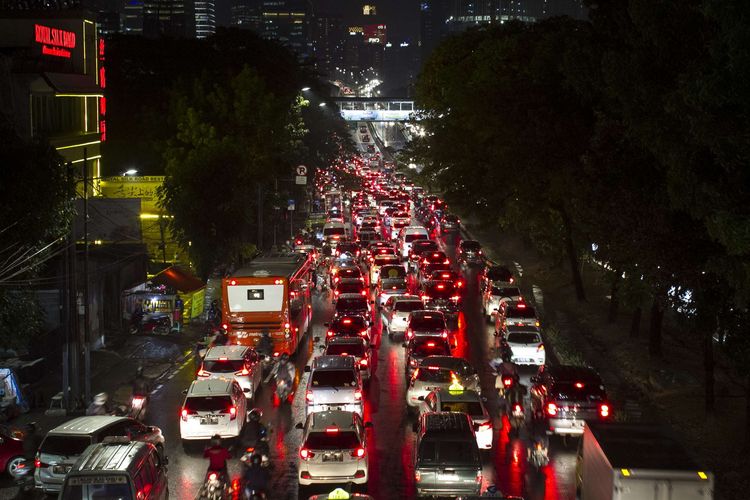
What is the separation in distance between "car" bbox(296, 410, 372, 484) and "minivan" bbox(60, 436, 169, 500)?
307 centimetres

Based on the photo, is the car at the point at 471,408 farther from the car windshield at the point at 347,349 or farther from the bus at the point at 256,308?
the bus at the point at 256,308

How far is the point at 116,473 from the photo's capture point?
14.1 m

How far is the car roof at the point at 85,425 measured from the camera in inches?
701

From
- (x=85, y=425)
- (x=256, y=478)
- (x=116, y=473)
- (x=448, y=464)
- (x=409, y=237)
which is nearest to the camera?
(x=116, y=473)

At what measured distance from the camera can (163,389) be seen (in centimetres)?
2916

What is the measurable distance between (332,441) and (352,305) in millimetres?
19196

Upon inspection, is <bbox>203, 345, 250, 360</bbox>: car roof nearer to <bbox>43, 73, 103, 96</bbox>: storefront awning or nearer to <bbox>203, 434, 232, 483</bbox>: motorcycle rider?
<bbox>203, 434, 232, 483</bbox>: motorcycle rider

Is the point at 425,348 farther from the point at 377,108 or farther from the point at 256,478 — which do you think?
the point at 377,108

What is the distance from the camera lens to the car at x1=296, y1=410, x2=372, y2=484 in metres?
18.2

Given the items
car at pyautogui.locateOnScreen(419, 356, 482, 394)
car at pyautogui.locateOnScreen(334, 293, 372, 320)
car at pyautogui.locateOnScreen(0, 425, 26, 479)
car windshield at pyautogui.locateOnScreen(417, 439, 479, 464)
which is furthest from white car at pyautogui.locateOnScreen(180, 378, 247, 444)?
car at pyautogui.locateOnScreen(334, 293, 372, 320)

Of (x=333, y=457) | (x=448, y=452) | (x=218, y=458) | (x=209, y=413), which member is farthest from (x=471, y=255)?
(x=218, y=458)

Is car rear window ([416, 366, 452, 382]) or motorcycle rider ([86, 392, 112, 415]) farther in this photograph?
car rear window ([416, 366, 452, 382])

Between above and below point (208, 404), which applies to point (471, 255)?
below

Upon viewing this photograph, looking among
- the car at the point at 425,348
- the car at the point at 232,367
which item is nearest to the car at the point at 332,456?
the car at the point at 232,367
